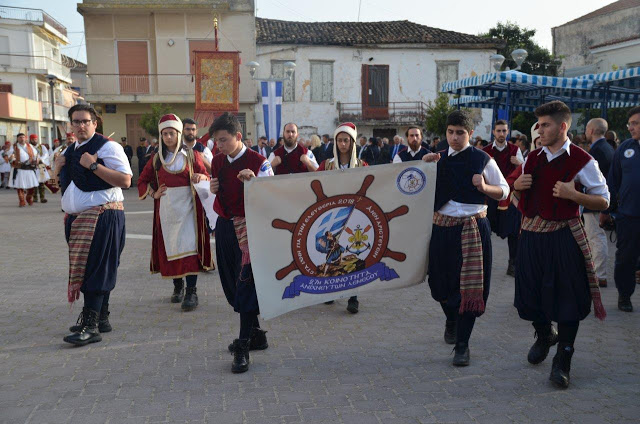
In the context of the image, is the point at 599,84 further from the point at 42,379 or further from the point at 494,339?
the point at 42,379

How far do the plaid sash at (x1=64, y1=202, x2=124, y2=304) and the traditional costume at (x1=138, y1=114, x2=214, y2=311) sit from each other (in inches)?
47.7

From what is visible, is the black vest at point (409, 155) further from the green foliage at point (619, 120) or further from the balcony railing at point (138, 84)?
the balcony railing at point (138, 84)

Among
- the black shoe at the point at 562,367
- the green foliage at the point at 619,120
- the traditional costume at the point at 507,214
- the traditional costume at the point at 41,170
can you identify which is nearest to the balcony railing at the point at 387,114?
the green foliage at the point at 619,120

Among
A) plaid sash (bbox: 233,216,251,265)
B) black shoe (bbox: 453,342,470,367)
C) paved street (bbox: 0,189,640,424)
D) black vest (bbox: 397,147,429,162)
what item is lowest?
paved street (bbox: 0,189,640,424)

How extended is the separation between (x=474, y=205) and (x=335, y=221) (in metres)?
1.05

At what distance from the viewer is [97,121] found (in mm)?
5520

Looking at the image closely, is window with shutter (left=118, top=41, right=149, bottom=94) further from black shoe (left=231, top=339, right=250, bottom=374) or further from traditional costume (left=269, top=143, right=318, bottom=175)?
black shoe (left=231, top=339, right=250, bottom=374)

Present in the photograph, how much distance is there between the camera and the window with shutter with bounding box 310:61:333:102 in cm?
3141

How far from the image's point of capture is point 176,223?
646cm

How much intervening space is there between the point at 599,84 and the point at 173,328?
1071cm

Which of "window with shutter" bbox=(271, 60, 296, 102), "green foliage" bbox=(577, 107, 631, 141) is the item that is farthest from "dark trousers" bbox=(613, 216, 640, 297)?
"window with shutter" bbox=(271, 60, 296, 102)

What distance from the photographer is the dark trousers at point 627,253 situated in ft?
20.0

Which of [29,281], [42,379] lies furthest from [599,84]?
[42,379]

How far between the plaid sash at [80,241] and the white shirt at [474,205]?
2.87 m
